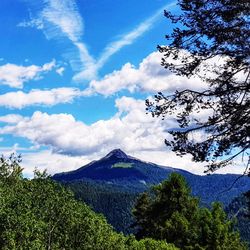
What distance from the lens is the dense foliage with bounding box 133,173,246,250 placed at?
56.7m

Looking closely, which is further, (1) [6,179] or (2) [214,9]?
(1) [6,179]

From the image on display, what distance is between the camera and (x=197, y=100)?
18.8 metres

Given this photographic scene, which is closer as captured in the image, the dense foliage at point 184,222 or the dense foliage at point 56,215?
the dense foliage at point 56,215

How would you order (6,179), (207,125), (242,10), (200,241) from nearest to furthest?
(242,10), (207,125), (6,179), (200,241)

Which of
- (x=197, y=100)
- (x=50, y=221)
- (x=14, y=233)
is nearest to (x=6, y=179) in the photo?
(x=50, y=221)

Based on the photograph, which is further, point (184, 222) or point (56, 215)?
point (184, 222)

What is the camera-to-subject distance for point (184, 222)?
56656 mm

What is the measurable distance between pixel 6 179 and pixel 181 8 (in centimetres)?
3399

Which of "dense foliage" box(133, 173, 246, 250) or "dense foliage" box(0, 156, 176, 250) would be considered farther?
"dense foliage" box(133, 173, 246, 250)

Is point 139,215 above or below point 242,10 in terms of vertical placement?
below

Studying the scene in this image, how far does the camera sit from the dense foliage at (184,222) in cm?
5672

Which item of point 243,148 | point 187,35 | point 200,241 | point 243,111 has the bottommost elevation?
point 200,241

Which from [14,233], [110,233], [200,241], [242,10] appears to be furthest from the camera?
[200,241]

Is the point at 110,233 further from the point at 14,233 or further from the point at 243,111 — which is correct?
Answer: the point at 243,111
